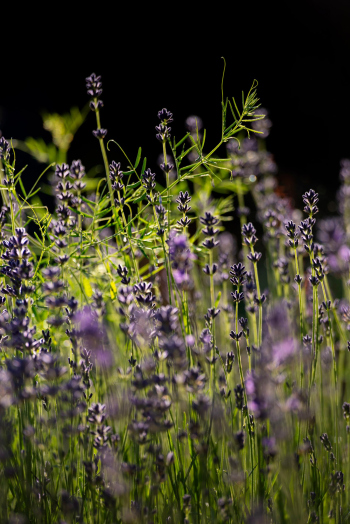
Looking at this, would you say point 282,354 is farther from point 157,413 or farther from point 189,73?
point 189,73

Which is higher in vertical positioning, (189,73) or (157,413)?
(189,73)

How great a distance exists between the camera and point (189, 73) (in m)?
6.37

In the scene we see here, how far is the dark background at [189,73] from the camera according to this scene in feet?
19.8

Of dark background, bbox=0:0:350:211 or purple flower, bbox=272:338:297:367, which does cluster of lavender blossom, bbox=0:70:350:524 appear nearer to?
purple flower, bbox=272:338:297:367

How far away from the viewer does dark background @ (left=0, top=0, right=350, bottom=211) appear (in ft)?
19.8

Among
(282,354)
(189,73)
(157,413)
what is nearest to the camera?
(282,354)

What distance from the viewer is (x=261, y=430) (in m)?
1.23

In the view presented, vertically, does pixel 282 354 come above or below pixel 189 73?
below

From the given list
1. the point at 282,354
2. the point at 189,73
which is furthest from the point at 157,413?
the point at 189,73

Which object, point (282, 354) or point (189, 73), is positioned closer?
point (282, 354)

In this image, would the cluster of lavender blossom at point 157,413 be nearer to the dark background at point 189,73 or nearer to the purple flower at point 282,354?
the purple flower at point 282,354

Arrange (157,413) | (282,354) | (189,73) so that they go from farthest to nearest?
(189,73) → (157,413) → (282,354)

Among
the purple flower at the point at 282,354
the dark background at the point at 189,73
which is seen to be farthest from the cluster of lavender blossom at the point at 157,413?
the dark background at the point at 189,73

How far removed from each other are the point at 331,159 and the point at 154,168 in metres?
2.54
